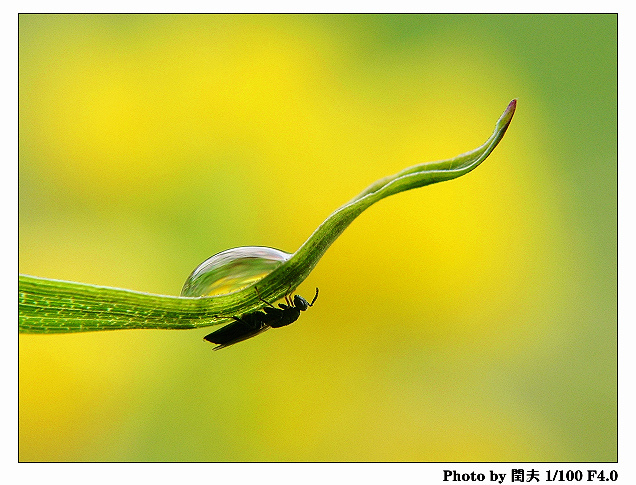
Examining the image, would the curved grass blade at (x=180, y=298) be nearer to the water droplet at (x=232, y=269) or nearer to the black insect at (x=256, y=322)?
the water droplet at (x=232, y=269)

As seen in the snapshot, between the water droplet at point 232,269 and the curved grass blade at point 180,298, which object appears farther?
the water droplet at point 232,269

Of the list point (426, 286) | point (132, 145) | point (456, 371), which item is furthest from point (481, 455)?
point (132, 145)

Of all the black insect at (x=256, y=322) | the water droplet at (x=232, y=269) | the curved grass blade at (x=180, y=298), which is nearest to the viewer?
the curved grass blade at (x=180, y=298)

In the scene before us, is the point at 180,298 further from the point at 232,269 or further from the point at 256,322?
the point at 256,322

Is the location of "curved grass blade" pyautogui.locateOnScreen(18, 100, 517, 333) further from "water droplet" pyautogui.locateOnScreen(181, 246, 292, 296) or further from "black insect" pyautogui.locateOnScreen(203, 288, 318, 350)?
"black insect" pyautogui.locateOnScreen(203, 288, 318, 350)

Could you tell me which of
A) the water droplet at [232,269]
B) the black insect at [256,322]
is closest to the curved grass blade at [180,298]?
the water droplet at [232,269]

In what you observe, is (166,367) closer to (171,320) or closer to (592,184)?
(171,320)

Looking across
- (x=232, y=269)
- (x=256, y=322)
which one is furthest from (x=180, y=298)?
(x=256, y=322)
